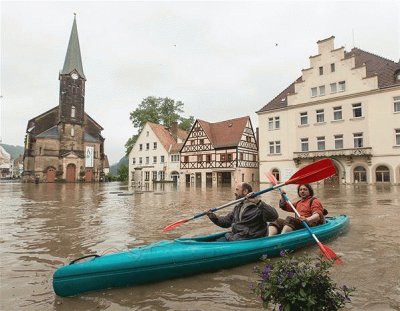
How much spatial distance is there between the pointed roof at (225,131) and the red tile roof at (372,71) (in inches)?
141

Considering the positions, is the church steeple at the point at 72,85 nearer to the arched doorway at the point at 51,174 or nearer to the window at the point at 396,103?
the arched doorway at the point at 51,174

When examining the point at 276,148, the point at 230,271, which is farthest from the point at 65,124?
the point at 230,271

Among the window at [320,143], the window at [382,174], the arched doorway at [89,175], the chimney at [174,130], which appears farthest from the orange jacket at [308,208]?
the arched doorway at [89,175]

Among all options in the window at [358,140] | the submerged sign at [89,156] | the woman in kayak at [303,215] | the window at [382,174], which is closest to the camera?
the woman in kayak at [303,215]

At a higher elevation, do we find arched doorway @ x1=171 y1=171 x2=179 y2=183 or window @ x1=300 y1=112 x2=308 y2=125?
window @ x1=300 y1=112 x2=308 y2=125

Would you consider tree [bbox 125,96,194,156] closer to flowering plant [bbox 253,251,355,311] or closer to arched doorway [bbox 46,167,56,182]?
arched doorway [bbox 46,167,56,182]

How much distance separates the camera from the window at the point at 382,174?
1007 inches

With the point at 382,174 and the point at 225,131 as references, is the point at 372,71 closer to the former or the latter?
the point at 382,174

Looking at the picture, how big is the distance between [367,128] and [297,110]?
6750 millimetres

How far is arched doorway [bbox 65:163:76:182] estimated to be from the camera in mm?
45572

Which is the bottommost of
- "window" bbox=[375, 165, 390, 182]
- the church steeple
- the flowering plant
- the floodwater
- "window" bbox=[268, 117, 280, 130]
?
the floodwater

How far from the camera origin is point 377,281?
3998mm

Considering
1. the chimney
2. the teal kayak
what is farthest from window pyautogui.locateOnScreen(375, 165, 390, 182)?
the chimney

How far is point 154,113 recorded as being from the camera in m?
47.1
